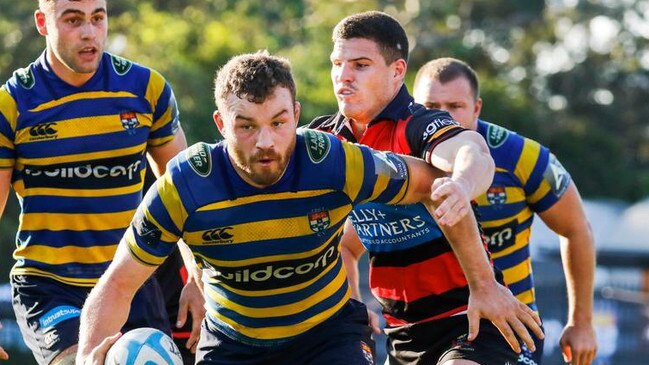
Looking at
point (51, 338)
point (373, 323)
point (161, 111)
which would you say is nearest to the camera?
point (373, 323)

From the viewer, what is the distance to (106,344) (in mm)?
6281

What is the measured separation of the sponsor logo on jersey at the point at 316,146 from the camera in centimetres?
655

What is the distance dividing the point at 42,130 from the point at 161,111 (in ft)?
2.34

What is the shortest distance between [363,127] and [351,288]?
85 centimetres

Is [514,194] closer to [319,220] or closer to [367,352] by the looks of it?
[367,352]

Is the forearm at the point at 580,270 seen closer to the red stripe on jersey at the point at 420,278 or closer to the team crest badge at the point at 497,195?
the team crest badge at the point at 497,195

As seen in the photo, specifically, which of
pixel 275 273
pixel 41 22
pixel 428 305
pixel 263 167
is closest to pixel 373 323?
pixel 428 305

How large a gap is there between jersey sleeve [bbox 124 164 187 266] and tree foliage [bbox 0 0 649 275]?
16.0 metres

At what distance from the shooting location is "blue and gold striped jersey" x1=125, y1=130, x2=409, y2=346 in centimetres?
643

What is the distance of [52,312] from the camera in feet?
25.2

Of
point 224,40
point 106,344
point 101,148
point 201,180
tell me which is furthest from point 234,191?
point 224,40

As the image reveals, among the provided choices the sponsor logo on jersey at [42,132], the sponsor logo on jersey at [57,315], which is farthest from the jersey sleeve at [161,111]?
the sponsor logo on jersey at [57,315]

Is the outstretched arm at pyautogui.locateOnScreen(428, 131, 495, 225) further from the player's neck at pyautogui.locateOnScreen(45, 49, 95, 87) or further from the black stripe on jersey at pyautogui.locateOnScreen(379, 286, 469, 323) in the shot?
the player's neck at pyautogui.locateOnScreen(45, 49, 95, 87)

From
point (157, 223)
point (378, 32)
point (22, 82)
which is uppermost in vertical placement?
point (378, 32)
